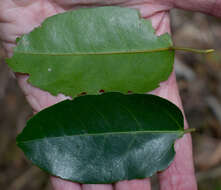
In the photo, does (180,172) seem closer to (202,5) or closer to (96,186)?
(96,186)

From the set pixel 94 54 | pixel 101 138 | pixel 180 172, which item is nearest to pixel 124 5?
pixel 94 54

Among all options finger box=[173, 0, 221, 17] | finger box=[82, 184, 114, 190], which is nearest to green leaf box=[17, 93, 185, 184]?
finger box=[82, 184, 114, 190]

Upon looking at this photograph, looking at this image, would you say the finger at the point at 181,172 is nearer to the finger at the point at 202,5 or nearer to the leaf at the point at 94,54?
the leaf at the point at 94,54

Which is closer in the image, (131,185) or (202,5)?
(131,185)

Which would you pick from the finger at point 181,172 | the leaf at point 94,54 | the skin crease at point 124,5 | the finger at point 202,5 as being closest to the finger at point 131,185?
the skin crease at point 124,5

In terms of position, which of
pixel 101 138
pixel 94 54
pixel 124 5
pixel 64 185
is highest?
pixel 124 5

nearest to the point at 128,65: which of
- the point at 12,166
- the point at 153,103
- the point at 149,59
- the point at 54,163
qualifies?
the point at 149,59
